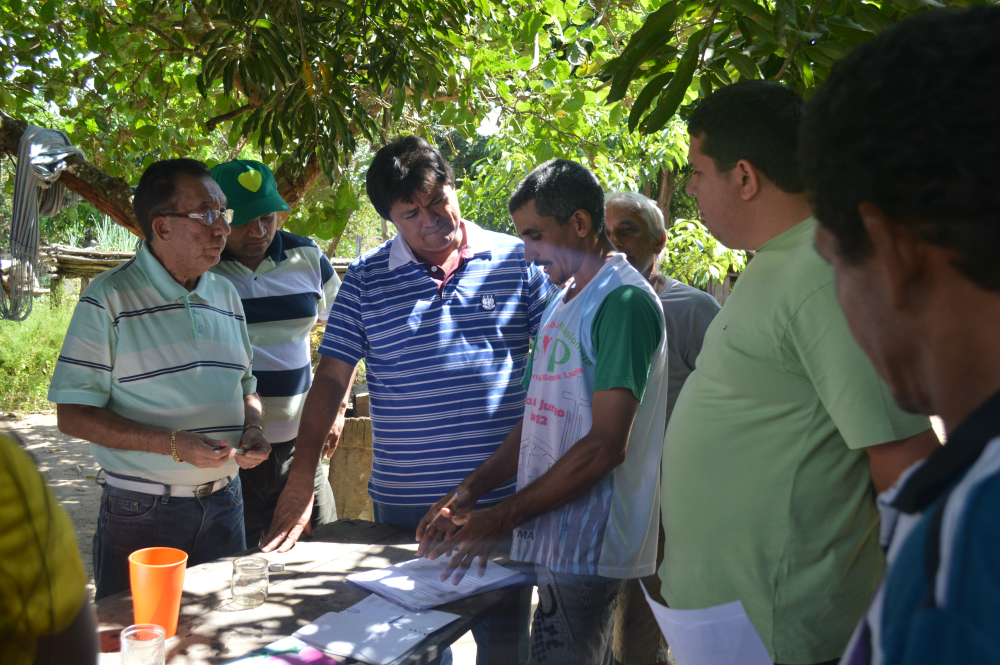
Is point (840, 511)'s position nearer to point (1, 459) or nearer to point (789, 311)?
point (789, 311)

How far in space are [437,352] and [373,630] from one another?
971 millimetres

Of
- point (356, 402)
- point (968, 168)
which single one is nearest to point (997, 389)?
point (968, 168)

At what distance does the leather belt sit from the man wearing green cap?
692 millimetres

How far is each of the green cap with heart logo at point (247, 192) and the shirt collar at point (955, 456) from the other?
2808 mm

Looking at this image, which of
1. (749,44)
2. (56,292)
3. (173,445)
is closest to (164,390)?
(173,445)

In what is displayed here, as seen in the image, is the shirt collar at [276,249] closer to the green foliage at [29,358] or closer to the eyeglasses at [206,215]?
the eyeglasses at [206,215]

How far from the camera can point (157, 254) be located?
2.34m

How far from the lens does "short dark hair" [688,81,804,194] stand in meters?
1.49

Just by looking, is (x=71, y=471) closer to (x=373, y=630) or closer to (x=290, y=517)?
(x=290, y=517)

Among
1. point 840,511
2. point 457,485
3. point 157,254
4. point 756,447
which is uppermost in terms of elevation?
point 157,254

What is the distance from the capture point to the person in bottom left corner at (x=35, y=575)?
1.87 ft

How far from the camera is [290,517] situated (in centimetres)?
215

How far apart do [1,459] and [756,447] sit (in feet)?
4.08

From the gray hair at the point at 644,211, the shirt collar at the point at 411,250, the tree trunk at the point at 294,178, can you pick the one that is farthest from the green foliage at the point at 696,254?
the shirt collar at the point at 411,250
